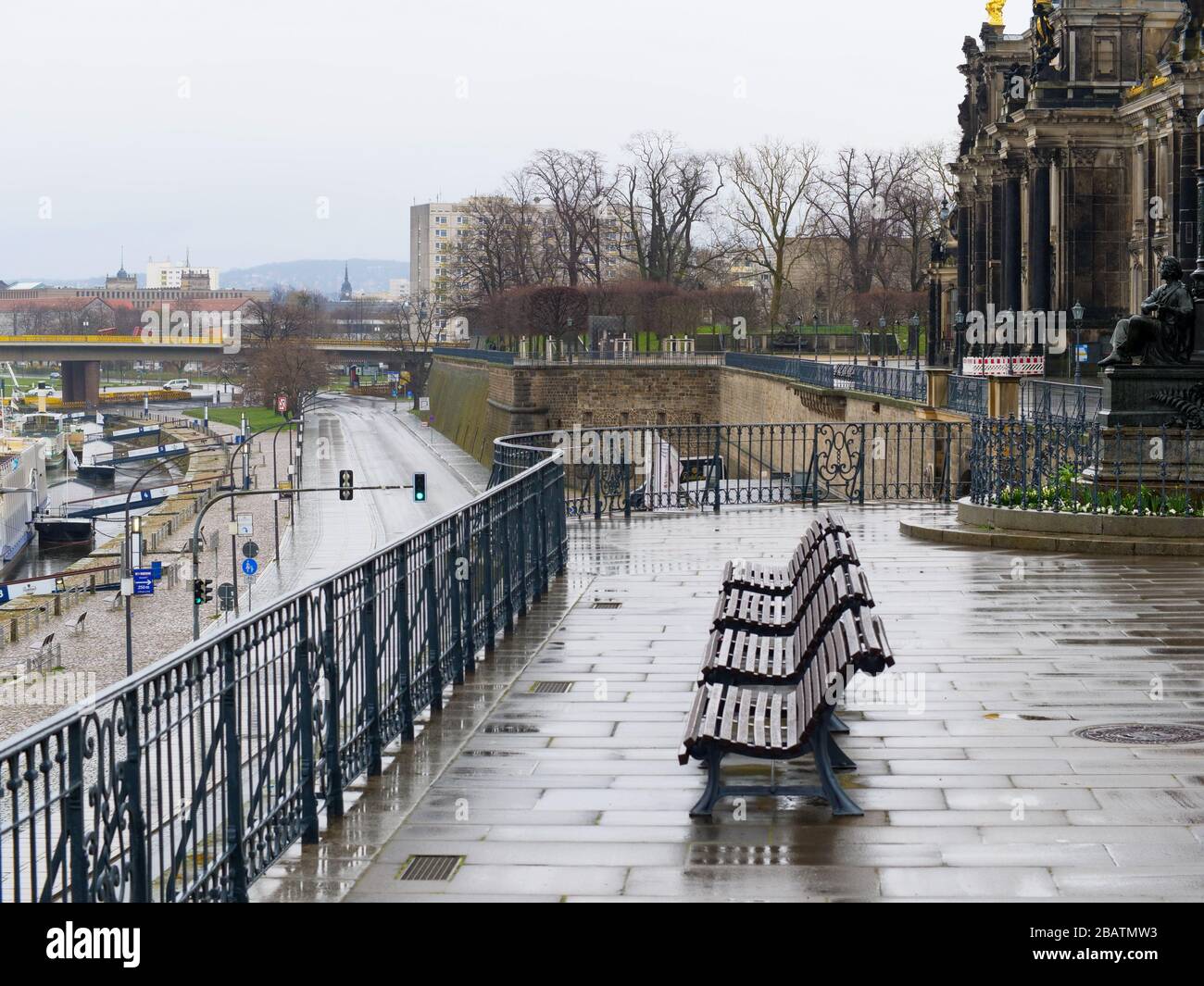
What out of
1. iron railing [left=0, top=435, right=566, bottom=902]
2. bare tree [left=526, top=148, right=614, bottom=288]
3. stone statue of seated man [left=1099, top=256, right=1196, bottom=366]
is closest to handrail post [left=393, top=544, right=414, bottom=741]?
iron railing [left=0, top=435, right=566, bottom=902]

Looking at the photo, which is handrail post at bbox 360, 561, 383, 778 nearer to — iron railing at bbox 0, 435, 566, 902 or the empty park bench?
iron railing at bbox 0, 435, 566, 902

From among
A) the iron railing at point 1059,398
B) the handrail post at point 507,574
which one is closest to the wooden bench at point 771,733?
the handrail post at point 507,574

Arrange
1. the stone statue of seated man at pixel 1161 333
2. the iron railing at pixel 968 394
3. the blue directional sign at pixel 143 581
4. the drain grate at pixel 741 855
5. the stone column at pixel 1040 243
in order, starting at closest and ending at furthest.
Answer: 1. the drain grate at pixel 741 855
2. the stone statue of seated man at pixel 1161 333
3. the iron railing at pixel 968 394
4. the blue directional sign at pixel 143 581
5. the stone column at pixel 1040 243

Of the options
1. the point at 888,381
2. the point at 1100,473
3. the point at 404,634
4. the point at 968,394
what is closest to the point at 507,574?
the point at 404,634

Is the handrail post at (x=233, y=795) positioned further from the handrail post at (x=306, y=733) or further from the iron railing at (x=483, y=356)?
the iron railing at (x=483, y=356)

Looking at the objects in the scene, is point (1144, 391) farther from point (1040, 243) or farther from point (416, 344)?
point (416, 344)

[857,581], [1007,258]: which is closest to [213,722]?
[857,581]

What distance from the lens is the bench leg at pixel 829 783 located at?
6730mm

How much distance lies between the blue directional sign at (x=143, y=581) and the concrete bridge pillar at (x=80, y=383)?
403ft

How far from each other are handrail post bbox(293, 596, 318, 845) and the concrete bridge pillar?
17079 cm

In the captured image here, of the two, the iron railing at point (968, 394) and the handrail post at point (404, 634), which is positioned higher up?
the iron railing at point (968, 394)

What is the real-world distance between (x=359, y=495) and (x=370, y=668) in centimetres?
7233

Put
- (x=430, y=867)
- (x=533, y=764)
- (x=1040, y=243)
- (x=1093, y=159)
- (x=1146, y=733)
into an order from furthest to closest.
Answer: (x=1040, y=243), (x=1093, y=159), (x=1146, y=733), (x=533, y=764), (x=430, y=867)

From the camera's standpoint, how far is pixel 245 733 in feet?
20.1
